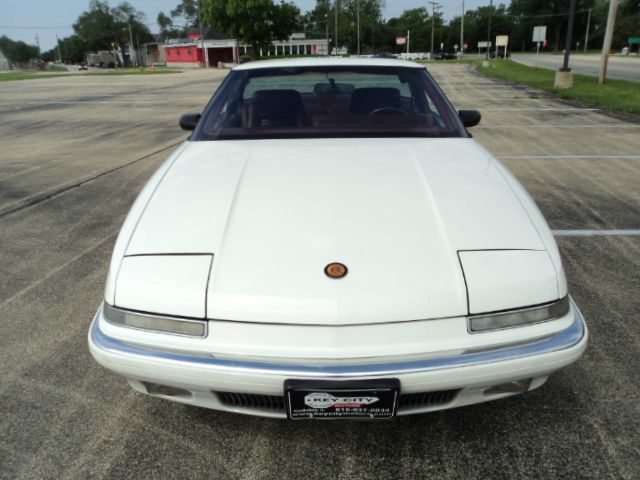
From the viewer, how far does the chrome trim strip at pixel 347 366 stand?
168 cm

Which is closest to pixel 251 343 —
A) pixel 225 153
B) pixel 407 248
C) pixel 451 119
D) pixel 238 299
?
pixel 238 299

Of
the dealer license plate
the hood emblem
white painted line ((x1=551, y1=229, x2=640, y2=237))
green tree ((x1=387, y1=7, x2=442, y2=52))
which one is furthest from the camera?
green tree ((x1=387, y1=7, x2=442, y2=52))

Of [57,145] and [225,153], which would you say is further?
[57,145]

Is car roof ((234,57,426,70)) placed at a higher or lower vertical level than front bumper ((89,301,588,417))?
higher

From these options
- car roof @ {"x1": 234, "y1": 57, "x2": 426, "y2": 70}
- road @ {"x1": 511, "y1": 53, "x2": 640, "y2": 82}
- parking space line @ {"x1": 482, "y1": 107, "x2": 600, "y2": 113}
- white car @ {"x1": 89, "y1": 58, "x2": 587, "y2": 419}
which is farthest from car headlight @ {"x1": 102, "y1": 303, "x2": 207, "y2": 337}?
road @ {"x1": 511, "y1": 53, "x2": 640, "y2": 82}

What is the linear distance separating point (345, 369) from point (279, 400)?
0.29 m

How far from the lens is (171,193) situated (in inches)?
92.5

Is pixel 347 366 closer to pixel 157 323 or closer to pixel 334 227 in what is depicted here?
pixel 334 227

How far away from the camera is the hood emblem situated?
178cm

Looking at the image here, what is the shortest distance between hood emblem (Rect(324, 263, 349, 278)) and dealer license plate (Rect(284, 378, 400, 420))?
13.9 inches

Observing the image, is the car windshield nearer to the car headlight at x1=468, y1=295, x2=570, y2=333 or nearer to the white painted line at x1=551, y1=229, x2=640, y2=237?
the car headlight at x1=468, y1=295, x2=570, y2=333

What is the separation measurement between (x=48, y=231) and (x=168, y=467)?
134 inches

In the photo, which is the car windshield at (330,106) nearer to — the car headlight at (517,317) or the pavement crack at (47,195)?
the car headlight at (517,317)

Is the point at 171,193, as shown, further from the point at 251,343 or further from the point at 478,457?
the point at 478,457
